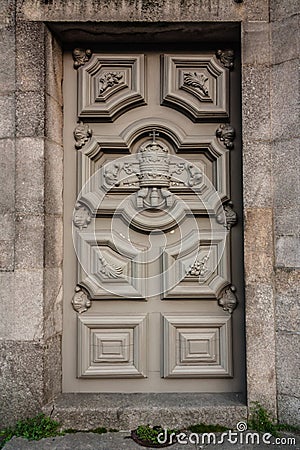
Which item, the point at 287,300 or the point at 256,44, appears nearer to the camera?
the point at 287,300

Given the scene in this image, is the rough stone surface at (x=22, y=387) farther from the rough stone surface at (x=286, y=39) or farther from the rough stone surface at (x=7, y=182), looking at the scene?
the rough stone surface at (x=286, y=39)

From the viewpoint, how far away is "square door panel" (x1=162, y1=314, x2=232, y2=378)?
4.49 metres

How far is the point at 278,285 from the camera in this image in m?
4.17

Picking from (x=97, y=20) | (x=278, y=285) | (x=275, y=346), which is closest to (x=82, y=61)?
(x=97, y=20)

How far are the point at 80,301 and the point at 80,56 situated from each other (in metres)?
2.34

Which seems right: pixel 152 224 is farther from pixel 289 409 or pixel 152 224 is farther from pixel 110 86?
pixel 289 409

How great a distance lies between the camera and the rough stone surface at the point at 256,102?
4.27 metres

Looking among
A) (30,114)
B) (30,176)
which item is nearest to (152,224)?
(30,176)

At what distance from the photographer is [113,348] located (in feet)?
14.8

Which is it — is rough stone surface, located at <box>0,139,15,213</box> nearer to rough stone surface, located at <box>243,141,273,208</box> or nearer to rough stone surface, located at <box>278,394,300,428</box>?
rough stone surface, located at <box>243,141,273,208</box>

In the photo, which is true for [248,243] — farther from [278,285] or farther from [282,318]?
[282,318]

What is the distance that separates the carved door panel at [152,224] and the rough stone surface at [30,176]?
1.37ft

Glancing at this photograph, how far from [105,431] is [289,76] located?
347 cm

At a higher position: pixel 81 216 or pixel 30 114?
pixel 30 114
